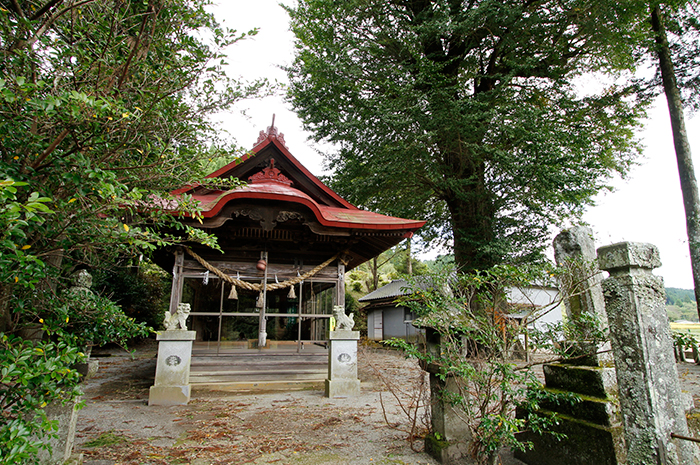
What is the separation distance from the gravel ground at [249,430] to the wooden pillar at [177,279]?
1.87m

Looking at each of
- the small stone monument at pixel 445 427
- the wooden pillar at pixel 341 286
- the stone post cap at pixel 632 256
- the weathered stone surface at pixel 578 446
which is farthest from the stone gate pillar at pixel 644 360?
the wooden pillar at pixel 341 286

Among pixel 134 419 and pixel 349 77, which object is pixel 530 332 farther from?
pixel 349 77

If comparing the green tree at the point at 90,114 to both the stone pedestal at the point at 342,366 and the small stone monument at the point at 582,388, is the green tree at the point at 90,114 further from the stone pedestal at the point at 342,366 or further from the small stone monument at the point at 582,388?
the stone pedestal at the point at 342,366

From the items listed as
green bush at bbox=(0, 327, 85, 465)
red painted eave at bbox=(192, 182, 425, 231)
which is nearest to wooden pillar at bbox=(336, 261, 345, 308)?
red painted eave at bbox=(192, 182, 425, 231)

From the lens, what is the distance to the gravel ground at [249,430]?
12.9ft

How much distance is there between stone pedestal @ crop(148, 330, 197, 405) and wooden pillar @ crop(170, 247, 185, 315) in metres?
1.24

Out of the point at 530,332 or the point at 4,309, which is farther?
the point at 530,332

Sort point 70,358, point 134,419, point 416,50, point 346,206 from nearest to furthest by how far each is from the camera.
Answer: point 70,358 < point 134,419 < point 346,206 < point 416,50

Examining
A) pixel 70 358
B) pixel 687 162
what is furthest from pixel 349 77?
pixel 70 358

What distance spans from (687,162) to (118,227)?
40.8 feet

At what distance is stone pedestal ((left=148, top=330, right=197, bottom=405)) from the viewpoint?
637cm

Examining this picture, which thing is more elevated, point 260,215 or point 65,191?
point 260,215

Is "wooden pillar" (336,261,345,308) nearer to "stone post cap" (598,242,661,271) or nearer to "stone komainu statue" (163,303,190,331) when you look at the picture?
"stone komainu statue" (163,303,190,331)

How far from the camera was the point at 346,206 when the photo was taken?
33.3ft
